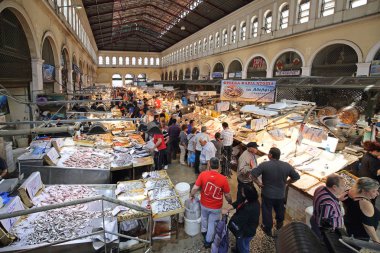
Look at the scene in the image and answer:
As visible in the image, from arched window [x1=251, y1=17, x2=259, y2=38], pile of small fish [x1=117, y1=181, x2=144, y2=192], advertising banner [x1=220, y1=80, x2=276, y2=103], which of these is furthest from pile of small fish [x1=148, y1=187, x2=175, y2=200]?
arched window [x1=251, y1=17, x2=259, y2=38]

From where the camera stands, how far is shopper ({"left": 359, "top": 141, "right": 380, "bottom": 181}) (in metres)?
5.69

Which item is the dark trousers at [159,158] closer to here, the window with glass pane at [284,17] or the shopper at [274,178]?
the shopper at [274,178]

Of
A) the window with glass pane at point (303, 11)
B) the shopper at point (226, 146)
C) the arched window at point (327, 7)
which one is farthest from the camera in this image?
the window with glass pane at point (303, 11)

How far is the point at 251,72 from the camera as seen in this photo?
877 inches

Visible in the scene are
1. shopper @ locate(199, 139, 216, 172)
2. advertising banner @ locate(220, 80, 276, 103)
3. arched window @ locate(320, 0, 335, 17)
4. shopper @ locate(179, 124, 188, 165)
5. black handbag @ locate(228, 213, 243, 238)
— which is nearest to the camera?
black handbag @ locate(228, 213, 243, 238)

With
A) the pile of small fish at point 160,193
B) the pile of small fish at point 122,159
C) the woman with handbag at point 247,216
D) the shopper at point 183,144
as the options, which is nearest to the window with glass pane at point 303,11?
the shopper at point 183,144

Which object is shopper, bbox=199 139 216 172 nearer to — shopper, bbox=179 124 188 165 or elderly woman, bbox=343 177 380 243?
shopper, bbox=179 124 188 165

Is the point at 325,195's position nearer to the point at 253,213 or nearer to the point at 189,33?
the point at 253,213

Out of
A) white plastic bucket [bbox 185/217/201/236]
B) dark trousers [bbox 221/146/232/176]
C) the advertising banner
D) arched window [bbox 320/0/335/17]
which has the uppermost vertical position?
arched window [bbox 320/0/335/17]

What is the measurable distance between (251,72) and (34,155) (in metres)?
20.1

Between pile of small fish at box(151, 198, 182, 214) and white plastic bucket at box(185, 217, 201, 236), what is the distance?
0.52m

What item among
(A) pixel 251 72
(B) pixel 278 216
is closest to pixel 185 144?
(B) pixel 278 216

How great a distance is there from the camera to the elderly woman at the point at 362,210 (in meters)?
3.36

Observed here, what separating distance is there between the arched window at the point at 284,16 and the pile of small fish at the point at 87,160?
16.8 metres
